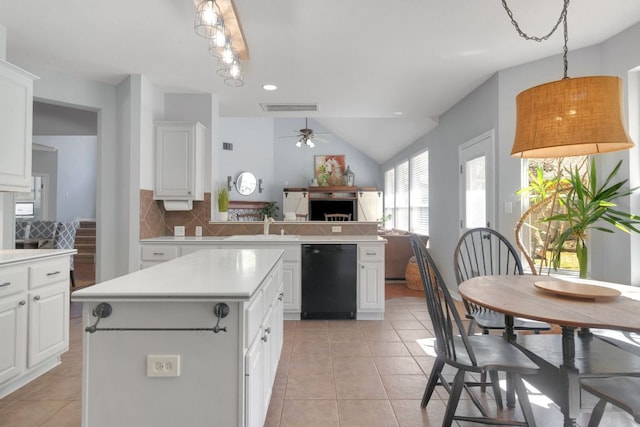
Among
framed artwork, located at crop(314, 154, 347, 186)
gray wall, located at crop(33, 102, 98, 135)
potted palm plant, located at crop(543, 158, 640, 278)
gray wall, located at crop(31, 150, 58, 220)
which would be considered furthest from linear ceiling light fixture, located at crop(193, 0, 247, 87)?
gray wall, located at crop(31, 150, 58, 220)

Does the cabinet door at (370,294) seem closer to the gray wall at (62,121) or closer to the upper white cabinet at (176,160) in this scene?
the upper white cabinet at (176,160)

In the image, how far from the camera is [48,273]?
238 cm

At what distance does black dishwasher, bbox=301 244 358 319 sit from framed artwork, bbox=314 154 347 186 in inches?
255

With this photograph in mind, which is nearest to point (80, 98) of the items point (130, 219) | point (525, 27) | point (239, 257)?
point (130, 219)

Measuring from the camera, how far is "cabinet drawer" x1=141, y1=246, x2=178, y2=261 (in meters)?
3.66

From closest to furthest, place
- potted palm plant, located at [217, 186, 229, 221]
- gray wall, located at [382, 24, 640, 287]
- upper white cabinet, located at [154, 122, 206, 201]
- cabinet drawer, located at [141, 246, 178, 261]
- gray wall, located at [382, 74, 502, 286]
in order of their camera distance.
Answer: gray wall, located at [382, 24, 640, 287] → cabinet drawer, located at [141, 246, 178, 261] → gray wall, located at [382, 74, 502, 286] → upper white cabinet, located at [154, 122, 206, 201] → potted palm plant, located at [217, 186, 229, 221]

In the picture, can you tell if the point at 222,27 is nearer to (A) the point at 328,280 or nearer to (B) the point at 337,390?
(B) the point at 337,390

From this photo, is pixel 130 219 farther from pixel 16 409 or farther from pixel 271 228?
pixel 16 409

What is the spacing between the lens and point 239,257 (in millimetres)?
2297

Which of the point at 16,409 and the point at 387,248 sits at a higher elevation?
the point at 387,248

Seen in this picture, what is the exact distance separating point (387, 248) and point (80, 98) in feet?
15.2

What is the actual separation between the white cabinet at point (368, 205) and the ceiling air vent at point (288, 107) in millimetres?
5168

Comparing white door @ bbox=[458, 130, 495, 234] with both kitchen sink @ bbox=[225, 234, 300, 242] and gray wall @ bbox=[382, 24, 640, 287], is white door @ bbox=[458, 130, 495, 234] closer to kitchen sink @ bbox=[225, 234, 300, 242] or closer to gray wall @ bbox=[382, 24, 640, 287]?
gray wall @ bbox=[382, 24, 640, 287]

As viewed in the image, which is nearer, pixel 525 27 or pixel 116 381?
pixel 116 381
